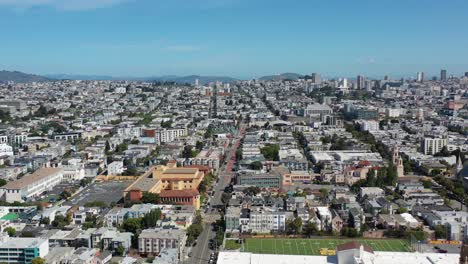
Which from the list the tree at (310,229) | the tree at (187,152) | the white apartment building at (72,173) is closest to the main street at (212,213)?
the tree at (187,152)

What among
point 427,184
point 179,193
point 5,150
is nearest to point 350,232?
point 179,193

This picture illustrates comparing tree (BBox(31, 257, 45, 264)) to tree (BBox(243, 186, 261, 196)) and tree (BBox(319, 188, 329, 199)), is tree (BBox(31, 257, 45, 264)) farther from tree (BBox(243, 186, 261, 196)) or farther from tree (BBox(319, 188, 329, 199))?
tree (BBox(319, 188, 329, 199))

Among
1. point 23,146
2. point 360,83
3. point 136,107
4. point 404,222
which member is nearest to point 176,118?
point 136,107

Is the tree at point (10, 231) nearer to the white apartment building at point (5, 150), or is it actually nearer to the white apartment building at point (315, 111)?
the white apartment building at point (5, 150)

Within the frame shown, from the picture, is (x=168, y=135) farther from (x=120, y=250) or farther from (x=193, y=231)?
(x=120, y=250)

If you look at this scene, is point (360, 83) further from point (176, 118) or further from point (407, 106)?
point (176, 118)

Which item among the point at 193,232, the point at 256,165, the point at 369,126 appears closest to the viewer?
the point at 193,232
